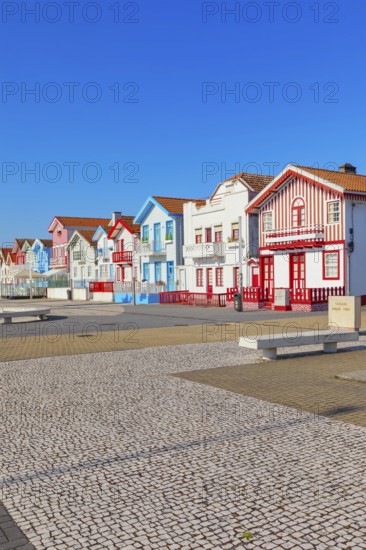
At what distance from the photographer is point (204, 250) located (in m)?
39.4

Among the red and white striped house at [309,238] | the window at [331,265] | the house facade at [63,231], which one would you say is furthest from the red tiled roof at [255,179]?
the house facade at [63,231]

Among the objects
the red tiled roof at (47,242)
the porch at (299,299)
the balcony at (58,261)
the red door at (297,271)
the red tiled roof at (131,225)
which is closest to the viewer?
the porch at (299,299)

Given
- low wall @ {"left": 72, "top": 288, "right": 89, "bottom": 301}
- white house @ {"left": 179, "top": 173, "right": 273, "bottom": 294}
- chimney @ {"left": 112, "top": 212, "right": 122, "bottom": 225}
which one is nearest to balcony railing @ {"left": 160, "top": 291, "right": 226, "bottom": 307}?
white house @ {"left": 179, "top": 173, "right": 273, "bottom": 294}

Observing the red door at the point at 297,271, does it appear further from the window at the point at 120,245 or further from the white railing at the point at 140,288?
the window at the point at 120,245

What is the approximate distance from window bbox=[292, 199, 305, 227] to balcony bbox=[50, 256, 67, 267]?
4082 centimetres

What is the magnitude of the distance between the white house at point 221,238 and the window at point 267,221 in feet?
4.05

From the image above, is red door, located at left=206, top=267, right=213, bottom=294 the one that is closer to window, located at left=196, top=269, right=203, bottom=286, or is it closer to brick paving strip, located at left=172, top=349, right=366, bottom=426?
window, located at left=196, top=269, right=203, bottom=286

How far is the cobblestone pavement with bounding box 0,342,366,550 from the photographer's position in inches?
153

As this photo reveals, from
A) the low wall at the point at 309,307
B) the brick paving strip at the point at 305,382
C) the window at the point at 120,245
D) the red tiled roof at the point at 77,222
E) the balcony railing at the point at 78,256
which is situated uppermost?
the red tiled roof at the point at 77,222

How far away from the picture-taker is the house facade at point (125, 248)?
5047cm

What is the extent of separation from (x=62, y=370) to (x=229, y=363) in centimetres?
345

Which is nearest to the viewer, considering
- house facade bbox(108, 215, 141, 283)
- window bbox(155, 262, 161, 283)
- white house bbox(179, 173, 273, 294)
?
white house bbox(179, 173, 273, 294)

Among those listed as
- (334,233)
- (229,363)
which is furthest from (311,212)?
(229,363)

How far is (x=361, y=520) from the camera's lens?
4.02m
